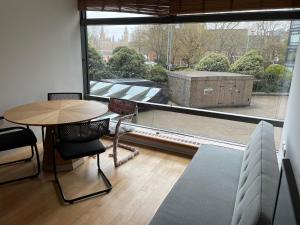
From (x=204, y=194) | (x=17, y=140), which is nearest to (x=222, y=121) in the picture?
(x=204, y=194)

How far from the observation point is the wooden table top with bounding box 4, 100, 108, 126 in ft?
7.86

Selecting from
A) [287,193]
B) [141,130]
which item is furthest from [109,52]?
[287,193]

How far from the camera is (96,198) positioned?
2391 millimetres

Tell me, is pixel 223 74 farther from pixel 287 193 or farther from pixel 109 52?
pixel 287 193

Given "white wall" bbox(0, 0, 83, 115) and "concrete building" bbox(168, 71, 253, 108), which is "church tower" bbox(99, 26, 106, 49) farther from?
"concrete building" bbox(168, 71, 253, 108)

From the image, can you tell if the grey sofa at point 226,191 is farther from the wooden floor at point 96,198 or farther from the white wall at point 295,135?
the wooden floor at point 96,198

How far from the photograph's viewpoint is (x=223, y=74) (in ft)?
9.73

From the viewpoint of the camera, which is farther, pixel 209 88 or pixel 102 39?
pixel 102 39

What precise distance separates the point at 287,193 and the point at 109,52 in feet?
11.2

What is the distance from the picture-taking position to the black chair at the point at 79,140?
2.30 metres

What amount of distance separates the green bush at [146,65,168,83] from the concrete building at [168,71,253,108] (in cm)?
9

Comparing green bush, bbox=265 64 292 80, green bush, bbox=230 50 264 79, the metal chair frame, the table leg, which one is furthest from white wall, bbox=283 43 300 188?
the table leg

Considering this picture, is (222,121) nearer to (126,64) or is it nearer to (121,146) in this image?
(121,146)

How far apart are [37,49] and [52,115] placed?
4.22ft
